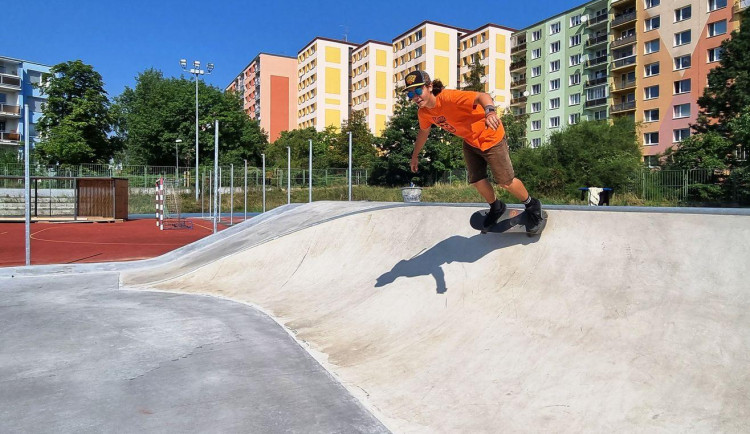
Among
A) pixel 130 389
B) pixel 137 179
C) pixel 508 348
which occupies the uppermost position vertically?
pixel 137 179

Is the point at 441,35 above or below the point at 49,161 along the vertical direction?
above

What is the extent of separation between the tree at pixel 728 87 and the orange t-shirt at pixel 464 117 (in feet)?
108

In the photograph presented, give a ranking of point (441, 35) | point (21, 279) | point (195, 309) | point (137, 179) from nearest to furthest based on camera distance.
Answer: point (195, 309)
point (21, 279)
point (137, 179)
point (441, 35)

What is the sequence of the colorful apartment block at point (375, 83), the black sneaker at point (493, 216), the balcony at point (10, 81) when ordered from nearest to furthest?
the black sneaker at point (493, 216) < the balcony at point (10, 81) < the colorful apartment block at point (375, 83)

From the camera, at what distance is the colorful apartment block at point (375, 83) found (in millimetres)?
71125

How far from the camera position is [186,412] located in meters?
3.08

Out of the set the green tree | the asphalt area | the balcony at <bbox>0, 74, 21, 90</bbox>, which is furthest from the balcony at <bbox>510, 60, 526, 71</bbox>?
the balcony at <bbox>0, 74, 21, 90</bbox>

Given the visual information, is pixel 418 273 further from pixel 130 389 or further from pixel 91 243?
pixel 91 243

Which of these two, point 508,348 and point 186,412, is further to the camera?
point 508,348

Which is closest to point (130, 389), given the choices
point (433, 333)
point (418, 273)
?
point (433, 333)

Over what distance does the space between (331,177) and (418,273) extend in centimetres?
3023

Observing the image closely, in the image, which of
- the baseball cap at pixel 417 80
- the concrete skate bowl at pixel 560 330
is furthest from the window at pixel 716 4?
the baseball cap at pixel 417 80

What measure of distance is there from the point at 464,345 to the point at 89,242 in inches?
616

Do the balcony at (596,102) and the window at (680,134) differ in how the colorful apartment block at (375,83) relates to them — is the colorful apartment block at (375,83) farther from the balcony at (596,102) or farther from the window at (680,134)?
the window at (680,134)
